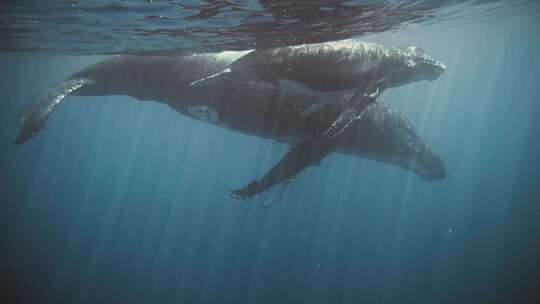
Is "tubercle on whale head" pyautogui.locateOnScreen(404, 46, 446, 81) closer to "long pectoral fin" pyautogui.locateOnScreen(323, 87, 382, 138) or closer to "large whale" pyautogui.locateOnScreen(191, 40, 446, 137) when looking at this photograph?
"large whale" pyautogui.locateOnScreen(191, 40, 446, 137)

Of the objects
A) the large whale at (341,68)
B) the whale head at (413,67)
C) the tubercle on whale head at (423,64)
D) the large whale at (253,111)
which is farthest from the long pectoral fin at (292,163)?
the tubercle on whale head at (423,64)

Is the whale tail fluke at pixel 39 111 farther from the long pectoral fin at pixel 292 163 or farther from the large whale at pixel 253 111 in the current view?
the long pectoral fin at pixel 292 163

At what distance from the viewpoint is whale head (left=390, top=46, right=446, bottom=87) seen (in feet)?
26.3

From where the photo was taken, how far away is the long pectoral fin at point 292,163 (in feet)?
27.2

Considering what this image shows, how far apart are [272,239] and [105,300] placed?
536 inches

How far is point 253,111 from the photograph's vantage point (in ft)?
30.5

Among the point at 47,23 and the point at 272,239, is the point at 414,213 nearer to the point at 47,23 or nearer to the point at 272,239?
the point at 272,239

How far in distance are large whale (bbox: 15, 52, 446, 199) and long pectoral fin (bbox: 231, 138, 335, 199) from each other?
2 cm

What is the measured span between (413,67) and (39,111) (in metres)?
8.61

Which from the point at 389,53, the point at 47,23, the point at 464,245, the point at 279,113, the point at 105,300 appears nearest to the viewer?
the point at 389,53

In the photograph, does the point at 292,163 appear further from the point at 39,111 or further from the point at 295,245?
the point at 295,245

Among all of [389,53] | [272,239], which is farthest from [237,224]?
[389,53]

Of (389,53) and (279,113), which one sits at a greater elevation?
(389,53)

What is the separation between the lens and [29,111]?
923cm
